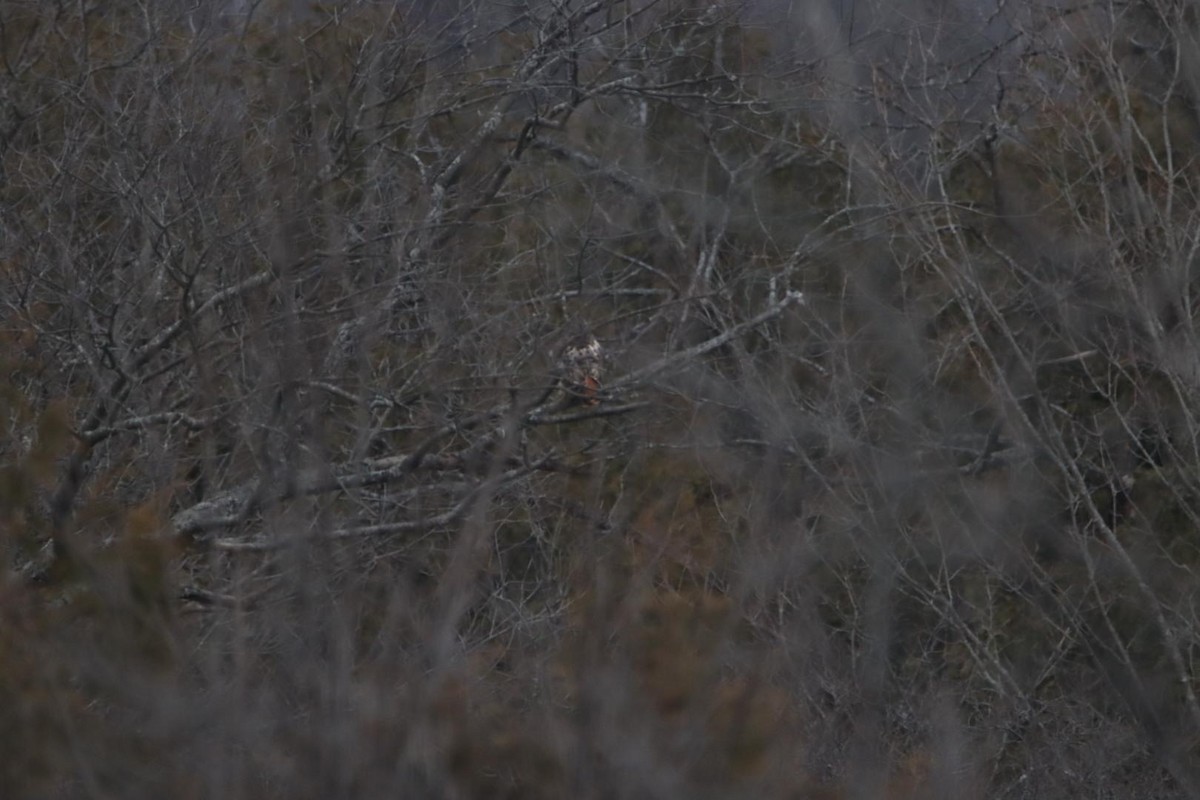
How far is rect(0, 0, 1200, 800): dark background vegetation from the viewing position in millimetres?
2561

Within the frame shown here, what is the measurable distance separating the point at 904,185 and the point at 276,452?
23.2 feet

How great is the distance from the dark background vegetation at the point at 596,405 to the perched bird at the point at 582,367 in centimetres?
15

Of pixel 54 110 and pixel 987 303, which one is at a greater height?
pixel 54 110

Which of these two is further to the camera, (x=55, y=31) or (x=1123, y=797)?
(x=1123, y=797)

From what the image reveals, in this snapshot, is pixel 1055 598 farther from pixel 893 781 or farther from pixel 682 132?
pixel 893 781

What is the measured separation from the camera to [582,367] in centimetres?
582

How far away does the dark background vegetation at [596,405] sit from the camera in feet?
8.40

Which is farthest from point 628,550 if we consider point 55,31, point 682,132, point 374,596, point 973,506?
point 682,132

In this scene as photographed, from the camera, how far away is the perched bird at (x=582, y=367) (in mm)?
5527

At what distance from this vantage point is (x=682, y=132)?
1148 cm

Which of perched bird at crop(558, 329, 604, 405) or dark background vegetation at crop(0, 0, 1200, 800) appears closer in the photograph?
dark background vegetation at crop(0, 0, 1200, 800)

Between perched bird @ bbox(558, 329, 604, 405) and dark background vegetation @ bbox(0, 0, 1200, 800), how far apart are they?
0.15m

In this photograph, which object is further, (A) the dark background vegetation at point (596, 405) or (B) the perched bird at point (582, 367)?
(B) the perched bird at point (582, 367)

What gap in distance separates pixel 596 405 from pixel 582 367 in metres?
0.31
